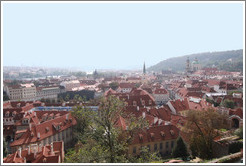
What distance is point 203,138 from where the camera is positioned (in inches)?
568

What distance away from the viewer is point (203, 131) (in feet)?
49.8

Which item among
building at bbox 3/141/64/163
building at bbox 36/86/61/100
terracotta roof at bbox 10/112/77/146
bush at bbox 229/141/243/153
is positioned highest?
bush at bbox 229/141/243/153

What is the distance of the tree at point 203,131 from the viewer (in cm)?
1434

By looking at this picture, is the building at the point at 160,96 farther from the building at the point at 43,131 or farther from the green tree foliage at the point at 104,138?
the green tree foliage at the point at 104,138

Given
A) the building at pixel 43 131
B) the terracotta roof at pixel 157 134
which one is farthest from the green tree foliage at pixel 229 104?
the building at pixel 43 131

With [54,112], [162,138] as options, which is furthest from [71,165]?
[54,112]

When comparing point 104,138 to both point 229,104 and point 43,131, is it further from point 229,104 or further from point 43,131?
point 229,104

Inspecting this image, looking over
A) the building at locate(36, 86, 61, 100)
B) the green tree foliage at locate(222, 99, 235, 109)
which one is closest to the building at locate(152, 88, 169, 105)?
the green tree foliage at locate(222, 99, 235, 109)

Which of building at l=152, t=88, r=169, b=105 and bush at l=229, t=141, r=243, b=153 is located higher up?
bush at l=229, t=141, r=243, b=153

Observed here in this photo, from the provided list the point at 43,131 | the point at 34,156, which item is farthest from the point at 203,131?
the point at 43,131

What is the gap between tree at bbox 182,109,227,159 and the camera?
14.3m

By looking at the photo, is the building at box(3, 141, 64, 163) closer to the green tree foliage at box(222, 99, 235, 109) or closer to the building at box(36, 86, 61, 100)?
the green tree foliage at box(222, 99, 235, 109)

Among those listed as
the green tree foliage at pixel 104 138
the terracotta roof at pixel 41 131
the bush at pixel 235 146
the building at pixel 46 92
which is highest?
the green tree foliage at pixel 104 138

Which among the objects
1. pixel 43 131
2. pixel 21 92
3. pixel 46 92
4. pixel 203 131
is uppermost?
pixel 203 131
